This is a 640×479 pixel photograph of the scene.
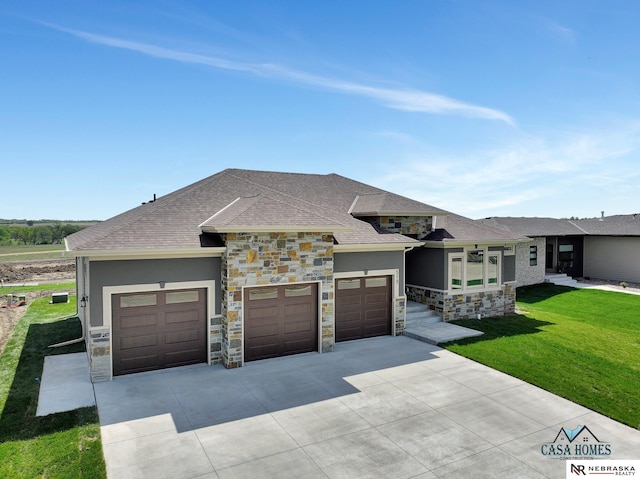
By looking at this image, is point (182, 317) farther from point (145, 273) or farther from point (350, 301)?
point (350, 301)

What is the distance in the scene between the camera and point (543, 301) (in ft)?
69.9

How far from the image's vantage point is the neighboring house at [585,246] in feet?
86.5

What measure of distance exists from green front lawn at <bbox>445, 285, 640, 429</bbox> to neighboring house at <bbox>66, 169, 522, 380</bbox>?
2743 millimetres

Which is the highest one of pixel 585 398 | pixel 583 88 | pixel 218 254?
pixel 583 88

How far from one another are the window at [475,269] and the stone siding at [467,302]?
347mm

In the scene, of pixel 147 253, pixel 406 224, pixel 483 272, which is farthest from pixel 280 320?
pixel 483 272

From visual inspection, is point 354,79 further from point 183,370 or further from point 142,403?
point 142,403

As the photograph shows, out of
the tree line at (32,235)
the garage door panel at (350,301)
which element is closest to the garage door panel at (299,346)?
the garage door panel at (350,301)

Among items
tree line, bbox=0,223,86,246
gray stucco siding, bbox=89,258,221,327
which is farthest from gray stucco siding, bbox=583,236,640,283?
tree line, bbox=0,223,86,246

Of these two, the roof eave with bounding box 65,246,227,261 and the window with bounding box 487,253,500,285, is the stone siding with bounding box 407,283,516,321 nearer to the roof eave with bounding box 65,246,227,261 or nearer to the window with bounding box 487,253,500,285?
the window with bounding box 487,253,500,285

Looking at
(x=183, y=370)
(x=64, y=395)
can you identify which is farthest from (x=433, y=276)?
(x=64, y=395)

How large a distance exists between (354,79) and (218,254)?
9.47m

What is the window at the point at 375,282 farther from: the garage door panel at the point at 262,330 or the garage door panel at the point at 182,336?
the garage door panel at the point at 182,336

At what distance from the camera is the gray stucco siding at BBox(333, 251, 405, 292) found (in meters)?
12.3
